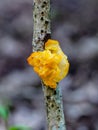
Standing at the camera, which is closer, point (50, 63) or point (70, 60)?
point (50, 63)

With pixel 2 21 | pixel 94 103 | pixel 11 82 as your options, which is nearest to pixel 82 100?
pixel 94 103

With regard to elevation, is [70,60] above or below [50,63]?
above

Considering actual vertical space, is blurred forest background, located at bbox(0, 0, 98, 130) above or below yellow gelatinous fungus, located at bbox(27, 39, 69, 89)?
above

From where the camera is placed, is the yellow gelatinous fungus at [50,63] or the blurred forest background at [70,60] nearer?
the yellow gelatinous fungus at [50,63]

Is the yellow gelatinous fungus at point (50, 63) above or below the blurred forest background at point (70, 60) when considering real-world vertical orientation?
below
